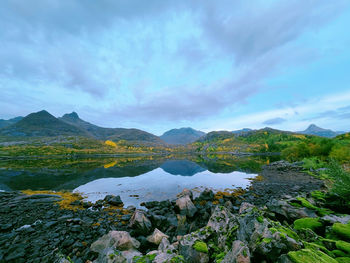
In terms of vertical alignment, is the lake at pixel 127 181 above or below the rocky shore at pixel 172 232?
below

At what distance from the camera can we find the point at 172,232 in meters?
11.2

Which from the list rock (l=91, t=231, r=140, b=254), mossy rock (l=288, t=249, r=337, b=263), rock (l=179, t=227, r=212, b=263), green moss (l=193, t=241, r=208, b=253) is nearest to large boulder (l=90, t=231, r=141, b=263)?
rock (l=91, t=231, r=140, b=254)

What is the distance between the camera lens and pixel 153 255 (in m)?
5.96

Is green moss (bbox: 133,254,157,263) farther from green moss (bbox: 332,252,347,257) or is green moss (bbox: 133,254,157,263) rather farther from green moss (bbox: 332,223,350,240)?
green moss (bbox: 332,223,350,240)

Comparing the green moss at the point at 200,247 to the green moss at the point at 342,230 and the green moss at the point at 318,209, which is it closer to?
the green moss at the point at 342,230

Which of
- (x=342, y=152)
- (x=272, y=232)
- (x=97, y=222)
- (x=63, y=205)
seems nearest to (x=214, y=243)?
(x=272, y=232)

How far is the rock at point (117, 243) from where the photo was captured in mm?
7568

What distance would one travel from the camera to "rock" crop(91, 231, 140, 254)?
7.57 meters

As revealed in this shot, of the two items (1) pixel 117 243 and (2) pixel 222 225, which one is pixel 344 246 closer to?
(2) pixel 222 225

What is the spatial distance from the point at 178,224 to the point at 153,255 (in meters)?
7.28

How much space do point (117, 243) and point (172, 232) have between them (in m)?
5.11

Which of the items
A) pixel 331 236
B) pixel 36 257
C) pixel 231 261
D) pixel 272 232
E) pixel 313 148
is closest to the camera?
pixel 231 261

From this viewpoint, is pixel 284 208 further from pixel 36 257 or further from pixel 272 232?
pixel 36 257

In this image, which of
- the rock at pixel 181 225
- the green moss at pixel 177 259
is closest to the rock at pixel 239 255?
the green moss at pixel 177 259
